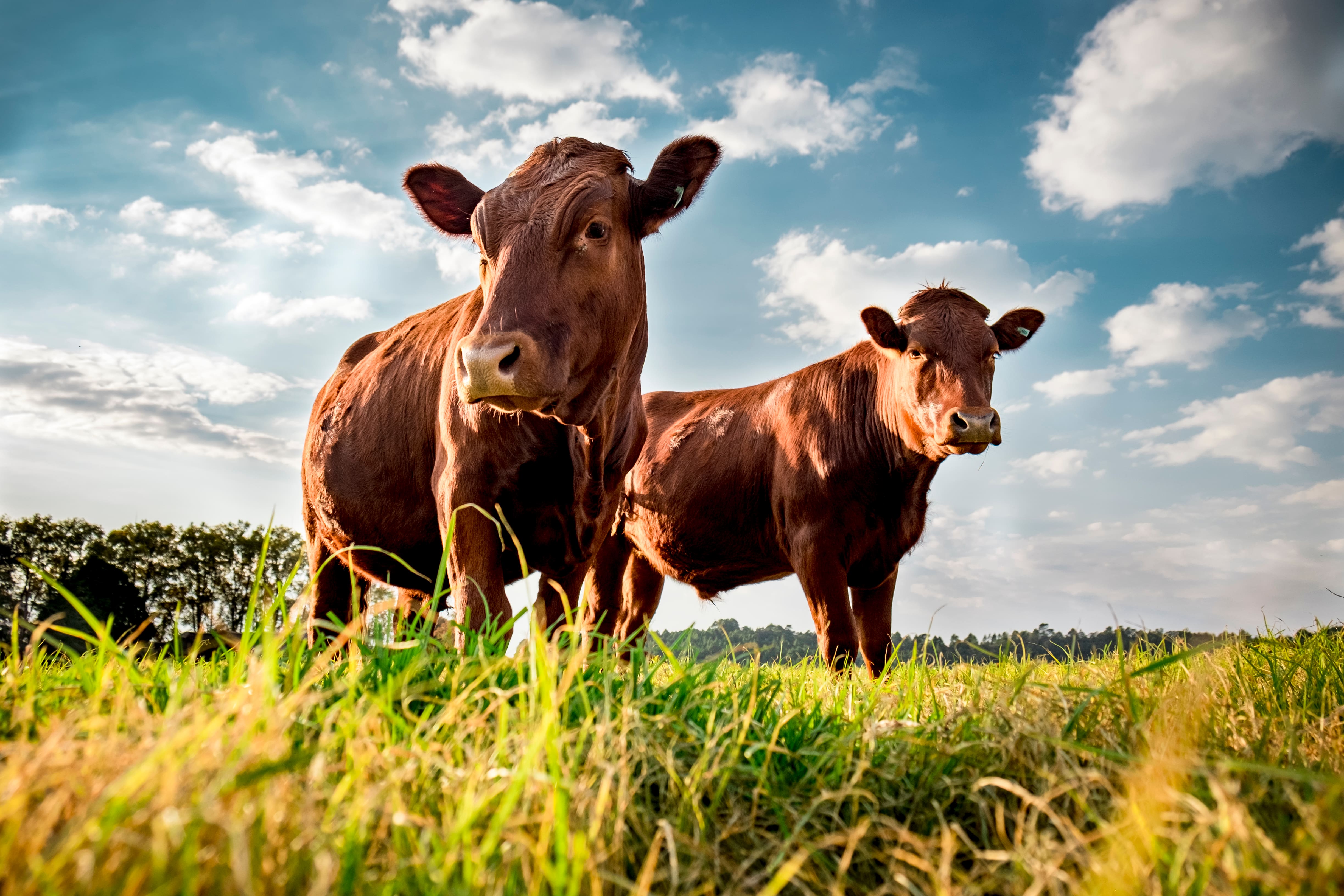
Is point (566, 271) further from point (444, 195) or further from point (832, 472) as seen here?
point (832, 472)

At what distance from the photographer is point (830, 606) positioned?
6.49m

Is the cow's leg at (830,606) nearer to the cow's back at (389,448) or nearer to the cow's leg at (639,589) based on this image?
the cow's leg at (639,589)

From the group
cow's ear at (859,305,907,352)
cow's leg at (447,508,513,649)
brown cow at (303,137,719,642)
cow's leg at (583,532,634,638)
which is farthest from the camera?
cow's ear at (859,305,907,352)

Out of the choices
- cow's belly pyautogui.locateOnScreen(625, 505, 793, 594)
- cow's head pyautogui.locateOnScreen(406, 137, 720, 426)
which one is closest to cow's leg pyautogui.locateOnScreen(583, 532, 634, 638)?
cow's belly pyautogui.locateOnScreen(625, 505, 793, 594)

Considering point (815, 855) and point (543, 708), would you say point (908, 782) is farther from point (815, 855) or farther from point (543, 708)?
point (543, 708)

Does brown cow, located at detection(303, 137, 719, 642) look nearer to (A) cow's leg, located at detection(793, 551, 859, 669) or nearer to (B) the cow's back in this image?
(B) the cow's back

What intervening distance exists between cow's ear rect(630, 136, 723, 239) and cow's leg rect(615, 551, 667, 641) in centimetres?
513

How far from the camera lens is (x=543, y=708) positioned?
1841mm

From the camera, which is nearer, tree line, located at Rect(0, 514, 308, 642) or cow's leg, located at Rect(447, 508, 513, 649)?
cow's leg, located at Rect(447, 508, 513, 649)

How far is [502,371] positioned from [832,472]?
4.26 meters

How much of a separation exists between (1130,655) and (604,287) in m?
3.68

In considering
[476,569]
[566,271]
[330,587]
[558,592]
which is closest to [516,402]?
[566,271]

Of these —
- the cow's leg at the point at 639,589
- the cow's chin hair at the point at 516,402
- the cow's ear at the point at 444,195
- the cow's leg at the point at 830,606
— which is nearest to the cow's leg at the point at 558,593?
the cow's chin hair at the point at 516,402

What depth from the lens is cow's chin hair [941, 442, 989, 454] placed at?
6215 millimetres
